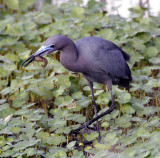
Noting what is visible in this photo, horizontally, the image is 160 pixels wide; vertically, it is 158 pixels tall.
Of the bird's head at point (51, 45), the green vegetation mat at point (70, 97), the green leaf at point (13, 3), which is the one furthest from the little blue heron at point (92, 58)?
the green leaf at point (13, 3)

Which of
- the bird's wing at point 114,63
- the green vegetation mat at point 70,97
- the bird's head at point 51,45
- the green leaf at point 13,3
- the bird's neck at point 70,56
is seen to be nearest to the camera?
the green vegetation mat at point 70,97

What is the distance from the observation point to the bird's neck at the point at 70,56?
363 centimetres

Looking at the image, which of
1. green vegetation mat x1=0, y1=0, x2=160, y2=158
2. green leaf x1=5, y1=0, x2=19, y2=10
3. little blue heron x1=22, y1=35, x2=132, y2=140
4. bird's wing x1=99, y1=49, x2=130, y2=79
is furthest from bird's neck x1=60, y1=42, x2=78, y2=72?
green leaf x1=5, y1=0, x2=19, y2=10

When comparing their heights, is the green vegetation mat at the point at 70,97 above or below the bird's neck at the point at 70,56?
below

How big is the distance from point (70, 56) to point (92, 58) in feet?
0.84

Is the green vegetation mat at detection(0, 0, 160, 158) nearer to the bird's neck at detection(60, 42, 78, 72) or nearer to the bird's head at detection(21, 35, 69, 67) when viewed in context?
the bird's neck at detection(60, 42, 78, 72)

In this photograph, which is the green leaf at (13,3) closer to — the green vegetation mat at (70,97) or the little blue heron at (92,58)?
the green vegetation mat at (70,97)

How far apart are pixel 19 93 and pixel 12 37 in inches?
76.1

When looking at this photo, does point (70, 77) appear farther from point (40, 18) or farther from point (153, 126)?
point (40, 18)

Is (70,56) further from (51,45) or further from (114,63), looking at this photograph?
(114,63)

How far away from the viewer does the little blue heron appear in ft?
11.7

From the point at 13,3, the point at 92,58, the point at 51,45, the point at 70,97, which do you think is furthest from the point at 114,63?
the point at 13,3

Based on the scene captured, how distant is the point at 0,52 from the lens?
18.4ft

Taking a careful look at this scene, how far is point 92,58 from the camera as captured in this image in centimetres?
379
